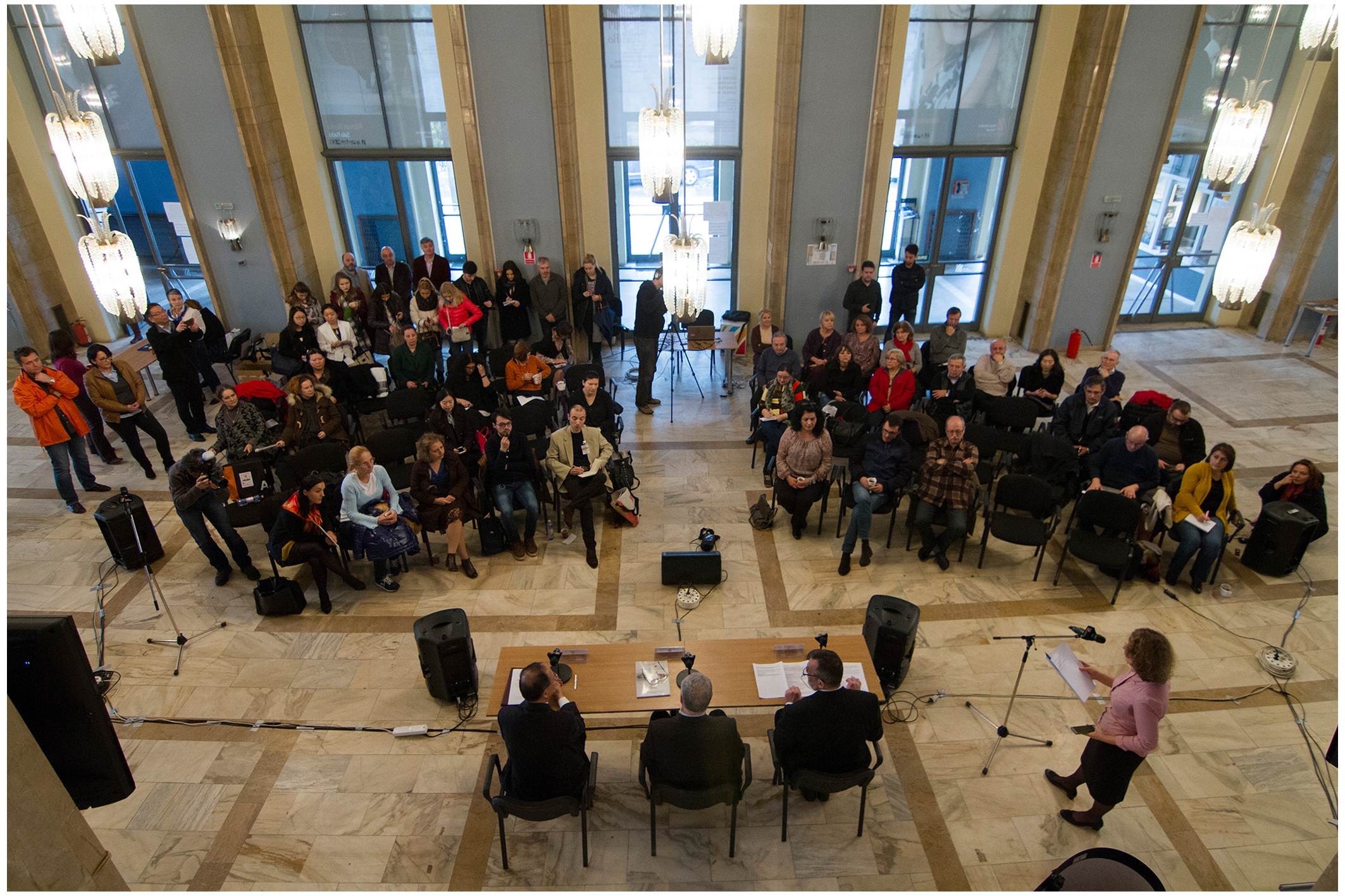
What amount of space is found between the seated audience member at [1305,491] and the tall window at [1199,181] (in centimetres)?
550


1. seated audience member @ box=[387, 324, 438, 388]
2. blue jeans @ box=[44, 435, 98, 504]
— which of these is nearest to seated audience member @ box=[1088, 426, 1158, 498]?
seated audience member @ box=[387, 324, 438, 388]

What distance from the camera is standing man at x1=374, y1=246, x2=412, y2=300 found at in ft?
34.3

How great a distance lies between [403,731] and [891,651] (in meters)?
3.47

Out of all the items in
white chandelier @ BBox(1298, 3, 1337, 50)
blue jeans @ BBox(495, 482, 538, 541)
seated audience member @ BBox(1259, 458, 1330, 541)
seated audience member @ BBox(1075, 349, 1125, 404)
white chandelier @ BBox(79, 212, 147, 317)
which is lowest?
blue jeans @ BBox(495, 482, 538, 541)

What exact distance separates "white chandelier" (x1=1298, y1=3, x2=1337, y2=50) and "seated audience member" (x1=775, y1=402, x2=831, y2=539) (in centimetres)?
713

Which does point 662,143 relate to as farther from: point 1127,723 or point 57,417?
point 57,417

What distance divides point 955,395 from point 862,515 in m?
2.27

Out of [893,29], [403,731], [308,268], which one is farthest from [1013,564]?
[308,268]

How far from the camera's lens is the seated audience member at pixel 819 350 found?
884cm

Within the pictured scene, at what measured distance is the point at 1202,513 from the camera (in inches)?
259

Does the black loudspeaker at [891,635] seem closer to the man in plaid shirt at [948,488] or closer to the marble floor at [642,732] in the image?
the marble floor at [642,732]

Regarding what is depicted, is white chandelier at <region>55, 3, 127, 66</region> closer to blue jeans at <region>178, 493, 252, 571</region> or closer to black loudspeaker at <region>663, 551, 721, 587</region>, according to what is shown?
blue jeans at <region>178, 493, 252, 571</region>

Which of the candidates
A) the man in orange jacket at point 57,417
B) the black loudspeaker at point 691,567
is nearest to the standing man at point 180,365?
the man in orange jacket at point 57,417

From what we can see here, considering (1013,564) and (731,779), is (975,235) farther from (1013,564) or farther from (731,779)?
(731,779)
